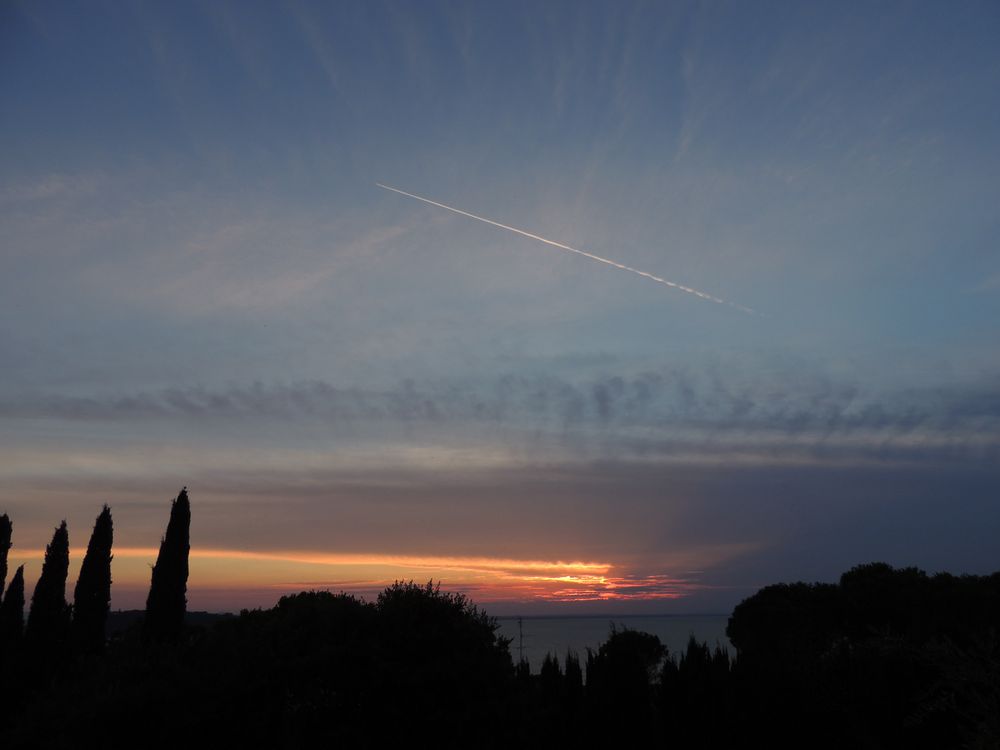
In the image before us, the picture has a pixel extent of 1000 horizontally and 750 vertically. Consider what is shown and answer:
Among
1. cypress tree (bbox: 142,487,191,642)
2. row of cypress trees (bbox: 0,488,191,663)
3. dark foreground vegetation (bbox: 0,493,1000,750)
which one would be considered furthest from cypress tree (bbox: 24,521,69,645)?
dark foreground vegetation (bbox: 0,493,1000,750)

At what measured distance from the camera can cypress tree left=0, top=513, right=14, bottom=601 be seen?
45.8 meters

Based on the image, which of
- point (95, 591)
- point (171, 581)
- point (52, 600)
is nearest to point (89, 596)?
point (95, 591)

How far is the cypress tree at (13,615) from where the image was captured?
134ft

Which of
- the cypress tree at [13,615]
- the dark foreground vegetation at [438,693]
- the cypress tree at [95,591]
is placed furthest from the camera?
the cypress tree at [95,591]

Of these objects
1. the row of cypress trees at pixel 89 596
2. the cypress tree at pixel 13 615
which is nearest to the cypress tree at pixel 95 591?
the row of cypress trees at pixel 89 596

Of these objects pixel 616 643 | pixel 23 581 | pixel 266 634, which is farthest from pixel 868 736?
pixel 23 581

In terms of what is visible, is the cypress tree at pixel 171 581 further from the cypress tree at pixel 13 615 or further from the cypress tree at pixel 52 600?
the cypress tree at pixel 13 615

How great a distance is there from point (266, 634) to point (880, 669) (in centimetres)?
1978

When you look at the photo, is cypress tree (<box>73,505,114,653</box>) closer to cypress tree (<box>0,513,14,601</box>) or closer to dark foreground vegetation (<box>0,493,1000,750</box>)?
cypress tree (<box>0,513,14,601</box>)

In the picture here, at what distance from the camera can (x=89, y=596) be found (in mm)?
44469

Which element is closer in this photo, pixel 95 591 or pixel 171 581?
pixel 171 581

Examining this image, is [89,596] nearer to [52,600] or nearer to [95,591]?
[95,591]

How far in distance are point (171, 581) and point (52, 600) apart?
748cm

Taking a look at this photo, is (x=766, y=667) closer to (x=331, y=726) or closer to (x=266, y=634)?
(x=331, y=726)
